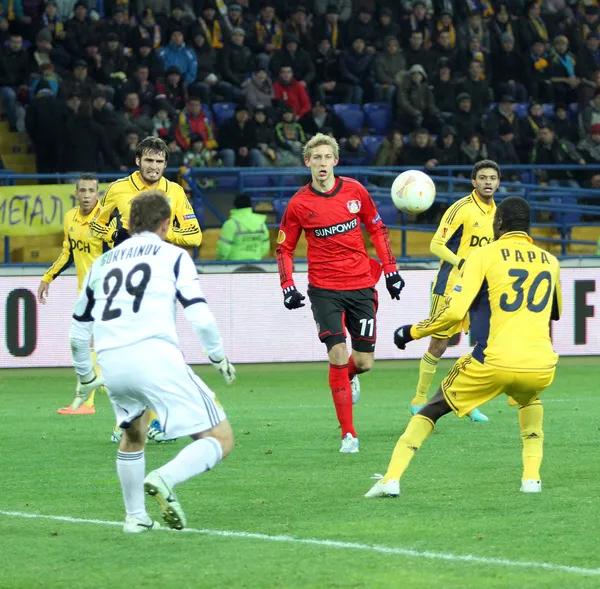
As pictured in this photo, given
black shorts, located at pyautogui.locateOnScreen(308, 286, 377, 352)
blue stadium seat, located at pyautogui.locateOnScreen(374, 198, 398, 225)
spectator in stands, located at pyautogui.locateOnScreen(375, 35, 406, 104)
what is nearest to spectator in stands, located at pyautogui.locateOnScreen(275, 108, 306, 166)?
blue stadium seat, located at pyautogui.locateOnScreen(374, 198, 398, 225)

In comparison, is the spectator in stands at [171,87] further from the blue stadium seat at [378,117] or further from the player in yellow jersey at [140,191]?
the player in yellow jersey at [140,191]

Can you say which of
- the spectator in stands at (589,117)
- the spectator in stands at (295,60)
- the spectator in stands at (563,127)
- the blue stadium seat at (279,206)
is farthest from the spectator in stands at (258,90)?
the spectator in stands at (589,117)

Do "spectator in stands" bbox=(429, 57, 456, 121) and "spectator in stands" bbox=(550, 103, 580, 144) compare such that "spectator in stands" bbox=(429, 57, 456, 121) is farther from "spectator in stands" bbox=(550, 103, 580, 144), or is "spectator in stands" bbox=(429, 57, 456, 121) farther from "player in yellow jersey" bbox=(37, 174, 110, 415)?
"player in yellow jersey" bbox=(37, 174, 110, 415)

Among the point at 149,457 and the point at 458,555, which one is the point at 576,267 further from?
the point at 458,555

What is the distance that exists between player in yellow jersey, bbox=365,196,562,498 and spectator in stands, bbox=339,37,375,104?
1454 cm

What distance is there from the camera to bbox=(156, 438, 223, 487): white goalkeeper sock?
18.8 feet

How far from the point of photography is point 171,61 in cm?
1988

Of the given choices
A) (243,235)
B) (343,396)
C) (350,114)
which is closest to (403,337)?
(343,396)

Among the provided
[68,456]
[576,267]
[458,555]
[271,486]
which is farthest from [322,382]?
[458,555]

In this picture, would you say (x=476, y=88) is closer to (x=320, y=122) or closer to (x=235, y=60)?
(x=320, y=122)

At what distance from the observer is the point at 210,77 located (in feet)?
66.2

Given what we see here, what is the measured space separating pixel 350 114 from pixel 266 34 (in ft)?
6.92

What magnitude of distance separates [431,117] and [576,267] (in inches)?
207

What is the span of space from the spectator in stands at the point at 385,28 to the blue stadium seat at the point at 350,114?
1.63 meters
